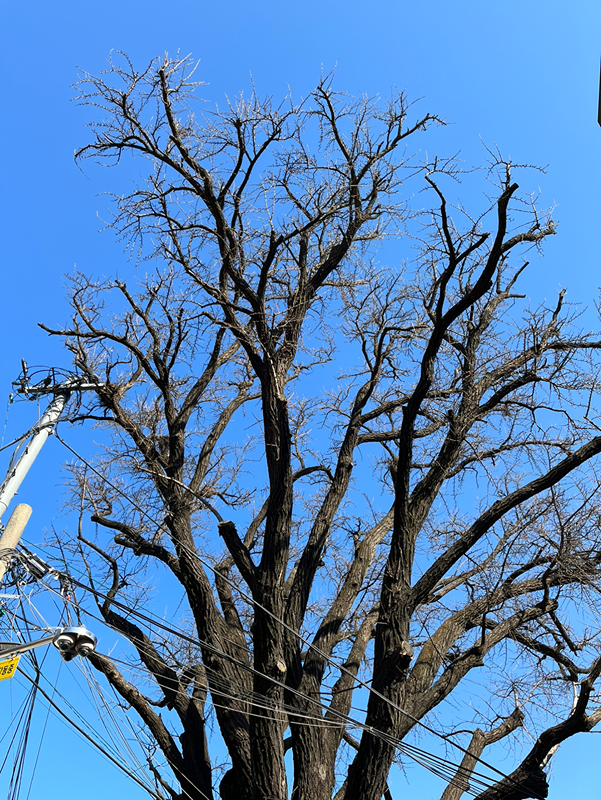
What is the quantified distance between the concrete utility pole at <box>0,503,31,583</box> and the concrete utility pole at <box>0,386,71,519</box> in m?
0.32

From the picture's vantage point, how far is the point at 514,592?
7.09m

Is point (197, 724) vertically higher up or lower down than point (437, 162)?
lower down

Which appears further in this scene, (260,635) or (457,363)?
(457,363)

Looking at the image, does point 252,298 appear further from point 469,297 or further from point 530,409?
point 530,409

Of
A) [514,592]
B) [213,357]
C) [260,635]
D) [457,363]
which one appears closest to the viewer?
[260,635]

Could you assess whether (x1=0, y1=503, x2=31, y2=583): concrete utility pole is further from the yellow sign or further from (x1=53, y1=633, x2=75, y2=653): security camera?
(x1=53, y1=633, x2=75, y2=653): security camera

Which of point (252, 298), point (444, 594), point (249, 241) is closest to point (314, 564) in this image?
Result: point (444, 594)

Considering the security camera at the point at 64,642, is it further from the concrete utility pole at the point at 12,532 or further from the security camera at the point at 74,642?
the concrete utility pole at the point at 12,532

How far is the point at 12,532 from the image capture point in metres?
5.38

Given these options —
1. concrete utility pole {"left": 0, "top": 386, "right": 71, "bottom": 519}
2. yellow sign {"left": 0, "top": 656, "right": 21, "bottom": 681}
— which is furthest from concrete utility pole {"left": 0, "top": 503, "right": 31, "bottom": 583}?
yellow sign {"left": 0, "top": 656, "right": 21, "bottom": 681}

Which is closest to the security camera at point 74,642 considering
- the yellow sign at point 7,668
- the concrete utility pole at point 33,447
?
the yellow sign at point 7,668

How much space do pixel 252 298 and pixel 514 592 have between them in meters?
4.07

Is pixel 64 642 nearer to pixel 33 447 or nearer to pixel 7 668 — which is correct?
pixel 7 668

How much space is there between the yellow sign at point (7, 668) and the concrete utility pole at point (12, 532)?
2.22ft
